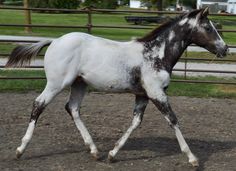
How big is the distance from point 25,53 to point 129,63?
1194 millimetres

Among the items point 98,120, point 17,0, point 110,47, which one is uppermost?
point 110,47

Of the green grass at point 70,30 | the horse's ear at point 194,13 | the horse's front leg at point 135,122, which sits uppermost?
the horse's ear at point 194,13

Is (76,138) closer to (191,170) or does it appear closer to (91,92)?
(191,170)

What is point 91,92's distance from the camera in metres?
9.52

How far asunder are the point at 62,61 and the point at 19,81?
17.4 feet

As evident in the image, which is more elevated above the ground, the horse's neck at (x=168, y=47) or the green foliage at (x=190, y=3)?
the horse's neck at (x=168, y=47)

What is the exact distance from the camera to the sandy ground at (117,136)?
16.8ft

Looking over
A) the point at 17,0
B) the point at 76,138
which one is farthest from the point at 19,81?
the point at 17,0

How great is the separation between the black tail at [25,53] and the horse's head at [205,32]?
1552 millimetres

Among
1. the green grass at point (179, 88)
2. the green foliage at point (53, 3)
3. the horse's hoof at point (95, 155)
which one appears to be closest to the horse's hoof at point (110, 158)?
the horse's hoof at point (95, 155)

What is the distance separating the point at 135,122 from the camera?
5270 millimetres

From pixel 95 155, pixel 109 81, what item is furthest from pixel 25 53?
pixel 95 155

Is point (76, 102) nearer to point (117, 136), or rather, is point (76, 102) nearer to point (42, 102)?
point (42, 102)

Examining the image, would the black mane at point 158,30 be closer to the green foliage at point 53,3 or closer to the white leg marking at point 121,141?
the white leg marking at point 121,141
